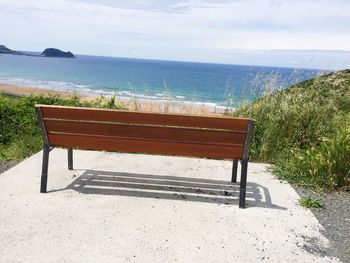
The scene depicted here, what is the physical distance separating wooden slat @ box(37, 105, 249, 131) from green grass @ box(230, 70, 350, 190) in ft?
5.52

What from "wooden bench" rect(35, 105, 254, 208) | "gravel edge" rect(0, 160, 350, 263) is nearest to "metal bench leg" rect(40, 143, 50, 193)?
"wooden bench" rect(35, 105, 254, 208)

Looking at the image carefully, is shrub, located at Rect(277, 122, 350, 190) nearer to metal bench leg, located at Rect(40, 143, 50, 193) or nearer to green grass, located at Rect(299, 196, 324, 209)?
green grass, located at Rect(299, 196, 324, 209)

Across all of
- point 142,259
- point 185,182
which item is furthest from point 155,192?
point 142,259

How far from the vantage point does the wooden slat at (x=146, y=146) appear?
4012 millimetres

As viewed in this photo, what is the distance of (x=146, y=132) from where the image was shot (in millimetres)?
4043

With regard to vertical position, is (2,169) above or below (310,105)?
below

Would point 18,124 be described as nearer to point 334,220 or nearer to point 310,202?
point 310,202

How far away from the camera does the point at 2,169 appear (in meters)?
5.14

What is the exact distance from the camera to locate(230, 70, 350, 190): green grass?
5000 millimetres

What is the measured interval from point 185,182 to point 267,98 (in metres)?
3.00

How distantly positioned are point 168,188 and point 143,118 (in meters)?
1.01

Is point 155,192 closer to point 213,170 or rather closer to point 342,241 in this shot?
point 213,170

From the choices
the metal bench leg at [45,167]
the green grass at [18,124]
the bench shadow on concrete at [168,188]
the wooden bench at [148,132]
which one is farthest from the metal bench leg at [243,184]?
the green grass at [18,124]

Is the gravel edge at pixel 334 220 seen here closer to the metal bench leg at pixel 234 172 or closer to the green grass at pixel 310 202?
the green grass at pixel 310 202
